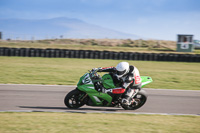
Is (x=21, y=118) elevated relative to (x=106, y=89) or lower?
lower

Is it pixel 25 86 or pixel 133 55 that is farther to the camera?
pixel 133 55

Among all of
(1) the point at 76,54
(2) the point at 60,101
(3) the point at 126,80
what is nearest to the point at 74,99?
(2) the point at 60,101

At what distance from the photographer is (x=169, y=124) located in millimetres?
6359

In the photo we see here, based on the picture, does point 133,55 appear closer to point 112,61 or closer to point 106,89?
point 112,61

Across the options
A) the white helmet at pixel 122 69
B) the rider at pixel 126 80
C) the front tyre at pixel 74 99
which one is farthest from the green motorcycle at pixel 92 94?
the white helmet at pixel 122 69

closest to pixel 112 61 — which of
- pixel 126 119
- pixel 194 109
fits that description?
pixel 194 109

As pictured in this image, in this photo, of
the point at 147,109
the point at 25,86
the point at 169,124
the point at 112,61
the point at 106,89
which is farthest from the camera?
the point at 112,61

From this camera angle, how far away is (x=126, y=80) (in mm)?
7707

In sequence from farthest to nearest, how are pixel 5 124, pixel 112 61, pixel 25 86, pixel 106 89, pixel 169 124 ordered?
pixel 112 61 → pixel 25 86 → pixel 106 89 → pixel 169 124 → pixel 5 124

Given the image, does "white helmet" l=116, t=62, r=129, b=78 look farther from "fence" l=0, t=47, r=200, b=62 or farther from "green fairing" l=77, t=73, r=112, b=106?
"fence" l=0, t=47, r=200, b=62

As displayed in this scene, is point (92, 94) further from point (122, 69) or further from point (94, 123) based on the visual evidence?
point (94, 123)

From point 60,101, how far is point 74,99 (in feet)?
4.33

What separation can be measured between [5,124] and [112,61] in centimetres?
1878

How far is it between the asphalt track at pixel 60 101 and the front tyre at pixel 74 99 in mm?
169
